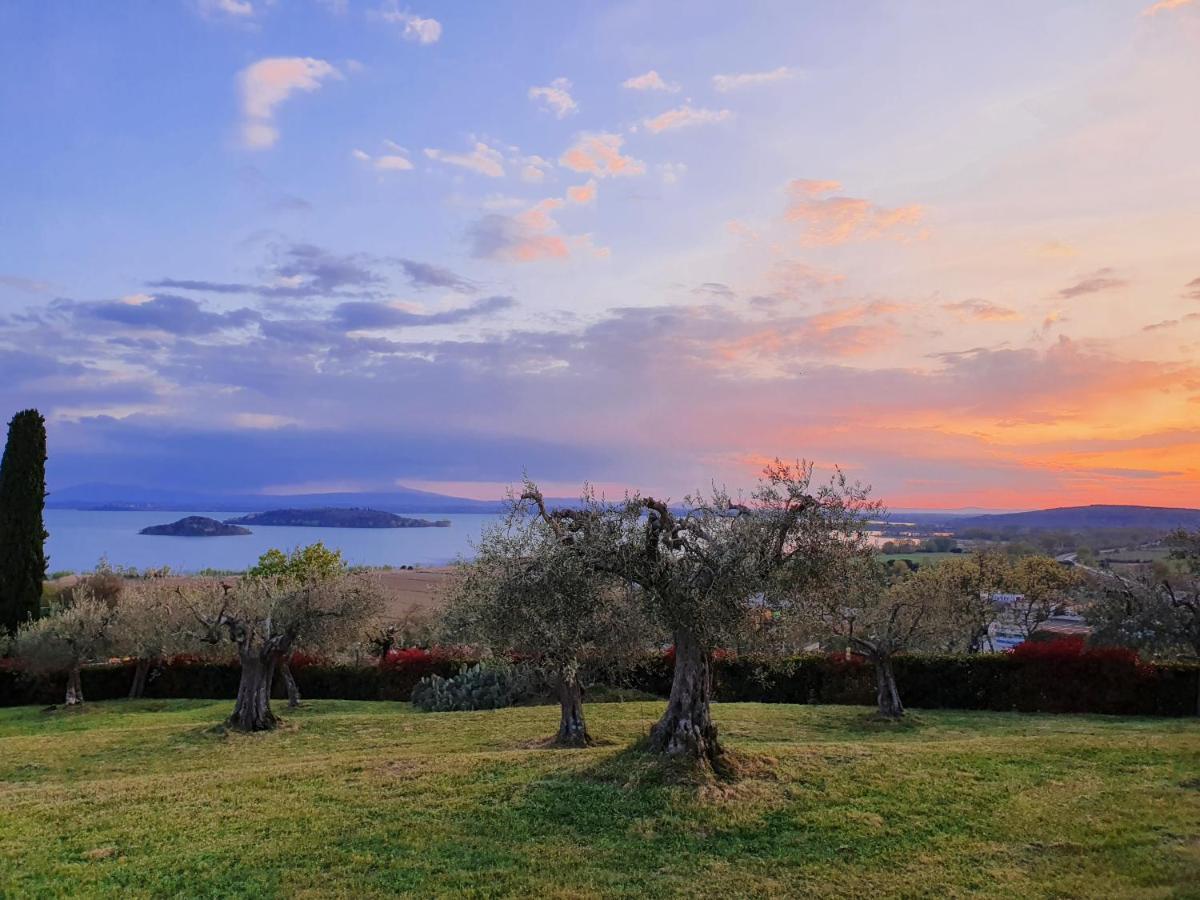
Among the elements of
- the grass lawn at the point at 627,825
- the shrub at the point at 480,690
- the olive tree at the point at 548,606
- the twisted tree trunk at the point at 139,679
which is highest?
the olive tree at the point at 548,606

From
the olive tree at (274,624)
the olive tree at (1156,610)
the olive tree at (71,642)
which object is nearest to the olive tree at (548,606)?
the olive tree at (274,624)

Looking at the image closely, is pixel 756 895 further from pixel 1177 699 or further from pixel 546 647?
pixel 1177 699

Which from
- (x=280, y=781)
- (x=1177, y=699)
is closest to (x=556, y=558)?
(x=280, y=781)

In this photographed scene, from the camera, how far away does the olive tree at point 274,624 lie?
24672mm

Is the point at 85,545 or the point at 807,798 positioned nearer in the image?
the point at 807,798

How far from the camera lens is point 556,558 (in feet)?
43.1

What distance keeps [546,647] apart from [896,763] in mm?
6991

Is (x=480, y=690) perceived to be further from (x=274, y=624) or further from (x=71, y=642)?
(x=71, y=642)

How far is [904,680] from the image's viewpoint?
2923 centimetres

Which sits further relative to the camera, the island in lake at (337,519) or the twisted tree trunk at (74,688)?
the island in lake at (337,519)

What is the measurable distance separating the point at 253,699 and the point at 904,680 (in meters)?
22.8

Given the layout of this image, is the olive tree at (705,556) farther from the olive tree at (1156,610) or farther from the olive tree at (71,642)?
the olive tree at (71,642)

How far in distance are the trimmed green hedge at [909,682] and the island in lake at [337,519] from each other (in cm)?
9221

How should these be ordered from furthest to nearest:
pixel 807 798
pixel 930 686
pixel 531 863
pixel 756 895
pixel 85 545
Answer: pixel 85 545 → pixel 930 686 → pixel 807 798 → pixel 531 863 → pixel 756 895
